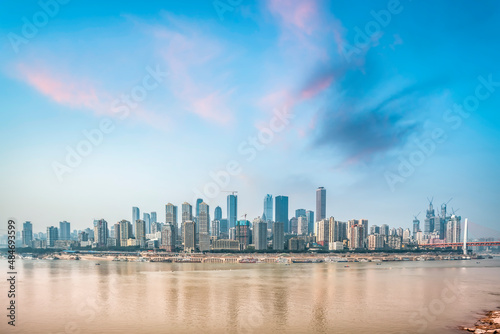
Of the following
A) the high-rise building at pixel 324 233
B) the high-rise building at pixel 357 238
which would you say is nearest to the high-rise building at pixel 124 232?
the high-rise building at pixel 324 233

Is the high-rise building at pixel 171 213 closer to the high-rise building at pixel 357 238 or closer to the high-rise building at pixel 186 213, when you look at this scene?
the high-rise building at pixel 186 213

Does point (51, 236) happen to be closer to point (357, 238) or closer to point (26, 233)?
point (26, 233)

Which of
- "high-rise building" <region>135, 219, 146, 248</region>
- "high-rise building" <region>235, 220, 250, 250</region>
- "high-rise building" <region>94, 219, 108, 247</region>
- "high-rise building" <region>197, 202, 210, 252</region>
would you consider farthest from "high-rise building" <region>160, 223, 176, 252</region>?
"high-rise building" <region>94, 219, 108, 247</region>

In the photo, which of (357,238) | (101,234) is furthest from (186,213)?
(357,238)

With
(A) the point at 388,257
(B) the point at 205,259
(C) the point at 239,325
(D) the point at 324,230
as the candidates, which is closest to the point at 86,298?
(C) the point at 239,325

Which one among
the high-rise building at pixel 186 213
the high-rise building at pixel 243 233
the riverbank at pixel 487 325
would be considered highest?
the riverbank at pixel 487 325

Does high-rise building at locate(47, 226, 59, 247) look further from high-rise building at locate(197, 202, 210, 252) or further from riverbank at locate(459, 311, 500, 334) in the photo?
riverbank at locate(459, 311, 500, 334)
